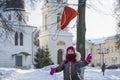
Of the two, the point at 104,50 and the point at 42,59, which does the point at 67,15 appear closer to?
the point at 42,59

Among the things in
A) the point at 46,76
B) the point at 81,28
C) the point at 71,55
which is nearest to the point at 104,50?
the point at 46,76

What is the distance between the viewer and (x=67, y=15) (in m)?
13.2

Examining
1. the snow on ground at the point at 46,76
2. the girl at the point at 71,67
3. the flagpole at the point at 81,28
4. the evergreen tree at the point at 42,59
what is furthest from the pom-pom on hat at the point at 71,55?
the evergreen tree at the point at 42,59

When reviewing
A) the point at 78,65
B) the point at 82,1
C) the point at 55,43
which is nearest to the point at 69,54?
the point at 78,65

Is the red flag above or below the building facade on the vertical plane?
above

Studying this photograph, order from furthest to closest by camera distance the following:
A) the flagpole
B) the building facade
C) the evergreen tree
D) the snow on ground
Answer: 1. the building facade
2. the evergreen tree
3. the snow on ground
4. the flagpole

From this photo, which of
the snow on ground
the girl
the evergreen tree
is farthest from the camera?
the evergreen tree

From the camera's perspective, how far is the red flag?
43.1 feet

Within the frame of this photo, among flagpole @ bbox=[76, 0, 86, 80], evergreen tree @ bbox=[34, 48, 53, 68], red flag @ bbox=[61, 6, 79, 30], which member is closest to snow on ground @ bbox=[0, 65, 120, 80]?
flagpole @ bbox=[76, 0, 86, 80]

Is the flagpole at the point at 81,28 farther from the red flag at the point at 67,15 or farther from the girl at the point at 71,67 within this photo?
the girl at the point at 71,67

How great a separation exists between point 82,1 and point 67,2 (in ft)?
3.52

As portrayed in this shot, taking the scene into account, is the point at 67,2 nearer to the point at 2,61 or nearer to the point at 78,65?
the point at 78,65

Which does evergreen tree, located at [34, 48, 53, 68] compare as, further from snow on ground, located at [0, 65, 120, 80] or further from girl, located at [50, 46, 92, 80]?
girl, located at [50, 46, 92, 80]

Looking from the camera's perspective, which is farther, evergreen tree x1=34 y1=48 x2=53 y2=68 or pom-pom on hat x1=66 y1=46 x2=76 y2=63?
evergreen tree x1=34 y1=48 x2=53 y2=68
